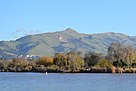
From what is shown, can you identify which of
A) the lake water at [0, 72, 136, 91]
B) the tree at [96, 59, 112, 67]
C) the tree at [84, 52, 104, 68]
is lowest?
the lake water at [0, 72, 136, 91]

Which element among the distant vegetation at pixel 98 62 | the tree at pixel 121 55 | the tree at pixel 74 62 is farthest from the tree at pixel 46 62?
the tree at pixel 121 55

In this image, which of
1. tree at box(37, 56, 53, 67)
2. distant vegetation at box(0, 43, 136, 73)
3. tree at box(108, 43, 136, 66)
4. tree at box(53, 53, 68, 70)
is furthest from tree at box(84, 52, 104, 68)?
tree at box(37, 56, 53, 67)

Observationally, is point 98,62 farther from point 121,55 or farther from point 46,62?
point 46,62

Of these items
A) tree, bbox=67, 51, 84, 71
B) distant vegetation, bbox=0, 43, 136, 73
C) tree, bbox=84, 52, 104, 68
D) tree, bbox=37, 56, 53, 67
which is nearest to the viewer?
distant vegetation, bbox=0, 43, 136, 73

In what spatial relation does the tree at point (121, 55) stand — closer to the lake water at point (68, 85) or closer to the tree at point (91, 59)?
the tree at point (91, 59)

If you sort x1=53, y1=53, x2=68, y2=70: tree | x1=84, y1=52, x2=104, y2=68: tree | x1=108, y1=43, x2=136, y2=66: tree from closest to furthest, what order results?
x1=108, y1=43, x2=136, y2=66: tree → x1=84, y1=52, x2=104, y2=68: tree → x1=53, y1=53, x2=68, y2=70: tree

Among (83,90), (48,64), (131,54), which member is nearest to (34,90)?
(83,90)

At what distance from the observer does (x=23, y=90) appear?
55000 mm

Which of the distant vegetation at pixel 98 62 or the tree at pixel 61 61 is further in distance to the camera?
the tree at pixel 61 61

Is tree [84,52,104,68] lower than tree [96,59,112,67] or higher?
higher

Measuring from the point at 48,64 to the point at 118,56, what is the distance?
97.4 feet

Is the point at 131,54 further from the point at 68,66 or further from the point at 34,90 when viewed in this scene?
the point at 34,90

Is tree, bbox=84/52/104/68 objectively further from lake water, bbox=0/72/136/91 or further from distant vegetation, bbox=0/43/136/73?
lake water, bbox=0/72/136/91

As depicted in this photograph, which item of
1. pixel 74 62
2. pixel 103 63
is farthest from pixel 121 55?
pixel 74 62
